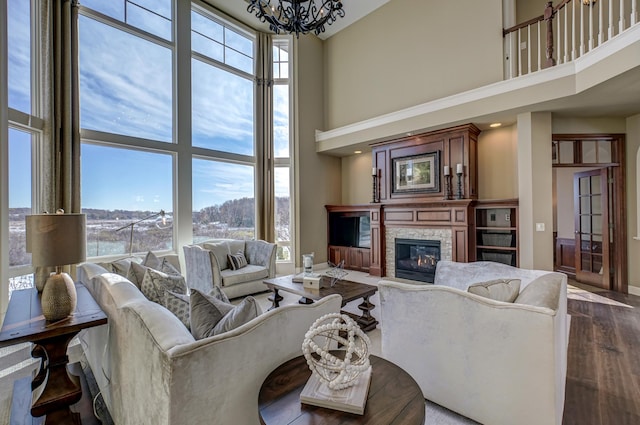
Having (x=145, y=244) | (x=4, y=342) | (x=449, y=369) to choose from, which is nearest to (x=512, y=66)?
(x=449, y=369)

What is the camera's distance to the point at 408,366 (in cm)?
204

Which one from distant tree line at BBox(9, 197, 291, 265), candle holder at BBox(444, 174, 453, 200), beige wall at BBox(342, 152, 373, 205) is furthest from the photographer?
beige wall at BBox(342, 152, 373, 205)

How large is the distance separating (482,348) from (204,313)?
62.9 inches

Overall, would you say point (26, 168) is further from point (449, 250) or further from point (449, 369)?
point (449, 250)

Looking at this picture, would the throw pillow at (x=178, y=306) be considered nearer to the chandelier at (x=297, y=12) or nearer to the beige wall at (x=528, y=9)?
the chandelier at (x=297, y=12)

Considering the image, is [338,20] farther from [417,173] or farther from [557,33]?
[557,33]

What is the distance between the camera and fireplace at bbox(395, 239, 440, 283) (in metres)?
5.45

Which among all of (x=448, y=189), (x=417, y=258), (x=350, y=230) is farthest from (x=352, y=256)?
(x=448, y=189)

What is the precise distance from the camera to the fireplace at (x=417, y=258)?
5.45 metres

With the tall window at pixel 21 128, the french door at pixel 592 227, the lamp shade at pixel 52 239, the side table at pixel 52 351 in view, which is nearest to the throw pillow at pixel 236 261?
the tall window at pixel 21 128

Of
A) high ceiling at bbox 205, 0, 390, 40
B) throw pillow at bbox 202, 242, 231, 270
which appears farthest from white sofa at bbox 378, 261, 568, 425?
high ceiling at bbox 205, 0, 390, 40

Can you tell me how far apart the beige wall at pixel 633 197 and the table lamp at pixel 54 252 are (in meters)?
6.96

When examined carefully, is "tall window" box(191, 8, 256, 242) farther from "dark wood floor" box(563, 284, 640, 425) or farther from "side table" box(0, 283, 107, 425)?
"dark wood floor" box(563, 284, 640, 425)

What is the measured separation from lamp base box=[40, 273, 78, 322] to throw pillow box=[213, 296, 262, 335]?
1.02 metres
